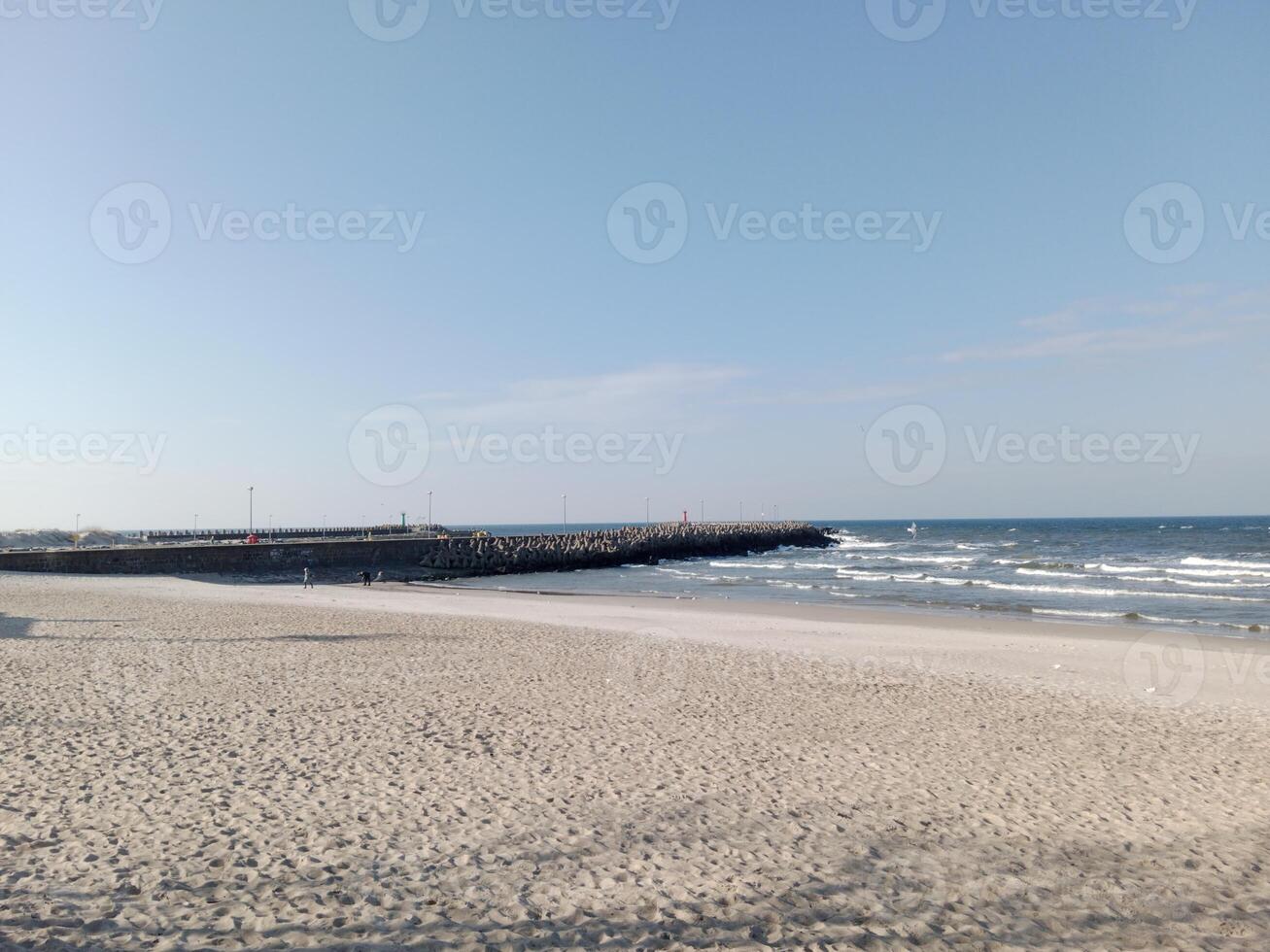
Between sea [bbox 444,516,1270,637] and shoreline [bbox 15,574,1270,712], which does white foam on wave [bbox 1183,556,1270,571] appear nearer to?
sea [bbox 444,516,1270,637]

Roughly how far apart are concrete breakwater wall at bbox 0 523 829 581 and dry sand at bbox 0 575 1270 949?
21640mm

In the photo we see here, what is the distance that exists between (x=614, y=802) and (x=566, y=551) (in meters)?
45.6

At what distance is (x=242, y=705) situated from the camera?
9.89 metres

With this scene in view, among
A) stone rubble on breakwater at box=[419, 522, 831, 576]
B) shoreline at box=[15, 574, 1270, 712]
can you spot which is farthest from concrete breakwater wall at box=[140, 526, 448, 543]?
shoreline at box=[15, 574, 1270, 712]

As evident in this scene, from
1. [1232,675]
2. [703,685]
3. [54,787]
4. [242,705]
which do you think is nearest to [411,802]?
[54,787]

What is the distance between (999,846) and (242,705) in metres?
8.03

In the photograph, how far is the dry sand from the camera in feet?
16.2

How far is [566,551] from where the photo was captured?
52.2 meters

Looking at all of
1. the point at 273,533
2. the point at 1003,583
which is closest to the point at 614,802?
the point at 1003,583

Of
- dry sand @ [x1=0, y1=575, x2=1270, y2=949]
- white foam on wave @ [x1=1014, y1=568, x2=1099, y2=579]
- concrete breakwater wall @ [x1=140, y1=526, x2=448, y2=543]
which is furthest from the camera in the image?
concrete breakwater wall @ [x1=140, y1=526, x2=448, y2=543]

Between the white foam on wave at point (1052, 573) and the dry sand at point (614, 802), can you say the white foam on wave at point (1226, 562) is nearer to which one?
the white foam on wave at point (1052, 573)

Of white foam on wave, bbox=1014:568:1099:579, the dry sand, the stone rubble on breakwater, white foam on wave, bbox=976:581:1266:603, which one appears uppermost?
the stone rubble on breakwater

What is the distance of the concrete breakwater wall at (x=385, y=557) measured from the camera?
33.0 m

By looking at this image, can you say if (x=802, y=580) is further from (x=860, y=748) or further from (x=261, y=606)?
(x=860, y=748)
